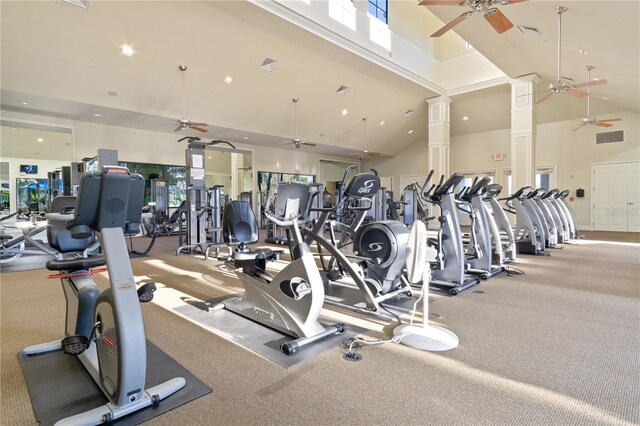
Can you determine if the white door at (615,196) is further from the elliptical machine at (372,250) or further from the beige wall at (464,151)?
the elliptical machine at (372,250)

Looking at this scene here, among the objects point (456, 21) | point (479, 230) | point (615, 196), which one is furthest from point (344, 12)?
point (615, 196)

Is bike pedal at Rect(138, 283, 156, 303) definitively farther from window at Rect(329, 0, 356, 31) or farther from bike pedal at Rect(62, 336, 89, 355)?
window at Rect(329, 0, 356, 31)

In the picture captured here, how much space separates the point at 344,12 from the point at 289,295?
25.1ft

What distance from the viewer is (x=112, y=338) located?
161 cm

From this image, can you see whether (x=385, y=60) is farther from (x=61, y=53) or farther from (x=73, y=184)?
(x=73, y=184)

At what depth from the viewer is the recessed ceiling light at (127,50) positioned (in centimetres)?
651

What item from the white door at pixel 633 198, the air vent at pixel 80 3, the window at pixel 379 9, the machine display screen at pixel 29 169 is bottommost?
the white door at pixel 633 198

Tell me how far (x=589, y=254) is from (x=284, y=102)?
322 inches

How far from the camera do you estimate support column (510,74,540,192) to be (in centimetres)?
945

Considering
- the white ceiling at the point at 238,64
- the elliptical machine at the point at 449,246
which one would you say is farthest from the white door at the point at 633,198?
the elliptical machine at the point at 449,246

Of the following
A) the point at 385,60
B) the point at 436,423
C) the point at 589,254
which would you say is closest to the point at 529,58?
the point at 385,60

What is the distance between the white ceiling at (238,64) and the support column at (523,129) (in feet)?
1.67

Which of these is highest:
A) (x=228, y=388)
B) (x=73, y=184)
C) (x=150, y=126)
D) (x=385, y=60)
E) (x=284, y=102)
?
(x=385, y=60)

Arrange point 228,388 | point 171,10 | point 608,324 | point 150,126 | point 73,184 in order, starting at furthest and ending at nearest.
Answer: point 150,126
point 73,184
point 171,10
point 608,324
point 228,388
